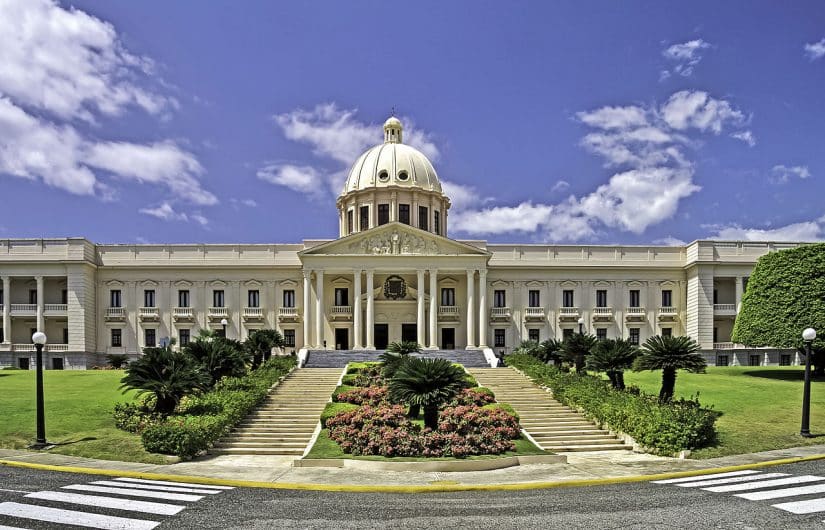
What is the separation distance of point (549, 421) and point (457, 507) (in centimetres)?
1375

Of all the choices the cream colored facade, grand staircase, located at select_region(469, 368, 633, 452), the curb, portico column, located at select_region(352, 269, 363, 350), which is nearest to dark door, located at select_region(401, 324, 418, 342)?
the cream colored facade

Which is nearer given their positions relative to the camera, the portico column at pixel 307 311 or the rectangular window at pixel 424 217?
the portico column at pixel 307 311

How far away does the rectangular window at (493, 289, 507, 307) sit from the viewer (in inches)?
2282

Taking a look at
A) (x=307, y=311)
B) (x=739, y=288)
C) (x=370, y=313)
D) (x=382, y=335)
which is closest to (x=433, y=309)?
(x=370, y=313)

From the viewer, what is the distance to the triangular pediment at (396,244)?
5309 cm

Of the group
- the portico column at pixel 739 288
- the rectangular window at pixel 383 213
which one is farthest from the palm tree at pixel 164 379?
the portico column at pixel 739 288

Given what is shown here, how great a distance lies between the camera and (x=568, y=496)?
585 inches

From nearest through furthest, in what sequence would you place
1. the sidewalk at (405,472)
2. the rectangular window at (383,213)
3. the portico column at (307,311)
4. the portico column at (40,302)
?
the sidewalk at (405,472), the portico column at (307,311), the portico column at (40,302), the rectangular window at (383,213)

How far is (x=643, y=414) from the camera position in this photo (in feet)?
75.3

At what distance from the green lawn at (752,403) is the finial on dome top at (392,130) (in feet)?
123

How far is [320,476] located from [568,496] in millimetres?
6831

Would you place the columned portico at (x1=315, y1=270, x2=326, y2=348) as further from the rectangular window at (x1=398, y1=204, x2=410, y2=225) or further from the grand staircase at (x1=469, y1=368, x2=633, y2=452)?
the grand staircase at (x1=469, y1=368, x2=633, y2=452)

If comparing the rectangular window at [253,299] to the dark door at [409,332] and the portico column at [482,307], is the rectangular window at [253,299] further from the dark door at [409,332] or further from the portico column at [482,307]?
the portico column at [482,307]

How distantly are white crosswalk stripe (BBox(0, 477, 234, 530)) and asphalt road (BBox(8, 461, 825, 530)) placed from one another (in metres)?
0.04
